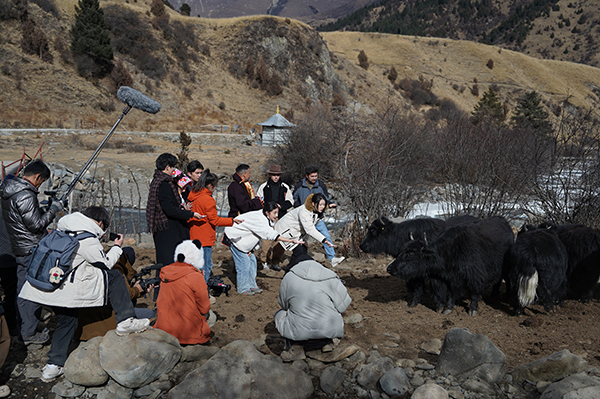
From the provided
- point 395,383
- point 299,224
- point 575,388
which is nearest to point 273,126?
point 299,224

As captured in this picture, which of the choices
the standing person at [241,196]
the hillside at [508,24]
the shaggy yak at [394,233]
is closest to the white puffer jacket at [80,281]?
the standing person at [241,196]

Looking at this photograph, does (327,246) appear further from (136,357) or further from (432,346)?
(136,357)

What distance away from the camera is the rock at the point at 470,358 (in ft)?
12.2

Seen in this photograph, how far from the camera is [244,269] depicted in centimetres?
598

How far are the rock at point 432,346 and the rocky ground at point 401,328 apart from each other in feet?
0.04

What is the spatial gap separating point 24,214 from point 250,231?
8.80 feet

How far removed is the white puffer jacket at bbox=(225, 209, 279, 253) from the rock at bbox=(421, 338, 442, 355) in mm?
2355

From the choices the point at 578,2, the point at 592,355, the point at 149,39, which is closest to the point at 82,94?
the point at 149,39

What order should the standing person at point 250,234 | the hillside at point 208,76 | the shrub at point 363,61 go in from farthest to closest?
the shrub at point 363,61 < the hillside at point 208,76 < the standing person at point 250,234

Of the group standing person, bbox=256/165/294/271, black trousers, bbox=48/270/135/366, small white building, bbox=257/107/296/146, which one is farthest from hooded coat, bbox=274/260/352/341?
small white building, bbox=257/107/296/146

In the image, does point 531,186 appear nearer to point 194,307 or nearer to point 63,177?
point 194,307

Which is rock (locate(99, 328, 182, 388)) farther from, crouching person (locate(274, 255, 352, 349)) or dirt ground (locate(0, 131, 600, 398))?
crouching person (locate(274, 255, 352, 349))

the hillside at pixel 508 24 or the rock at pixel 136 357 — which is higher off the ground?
the hillside at pixel 508 24

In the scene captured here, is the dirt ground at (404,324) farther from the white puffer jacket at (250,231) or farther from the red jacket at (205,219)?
the red jacket at (205,219)
